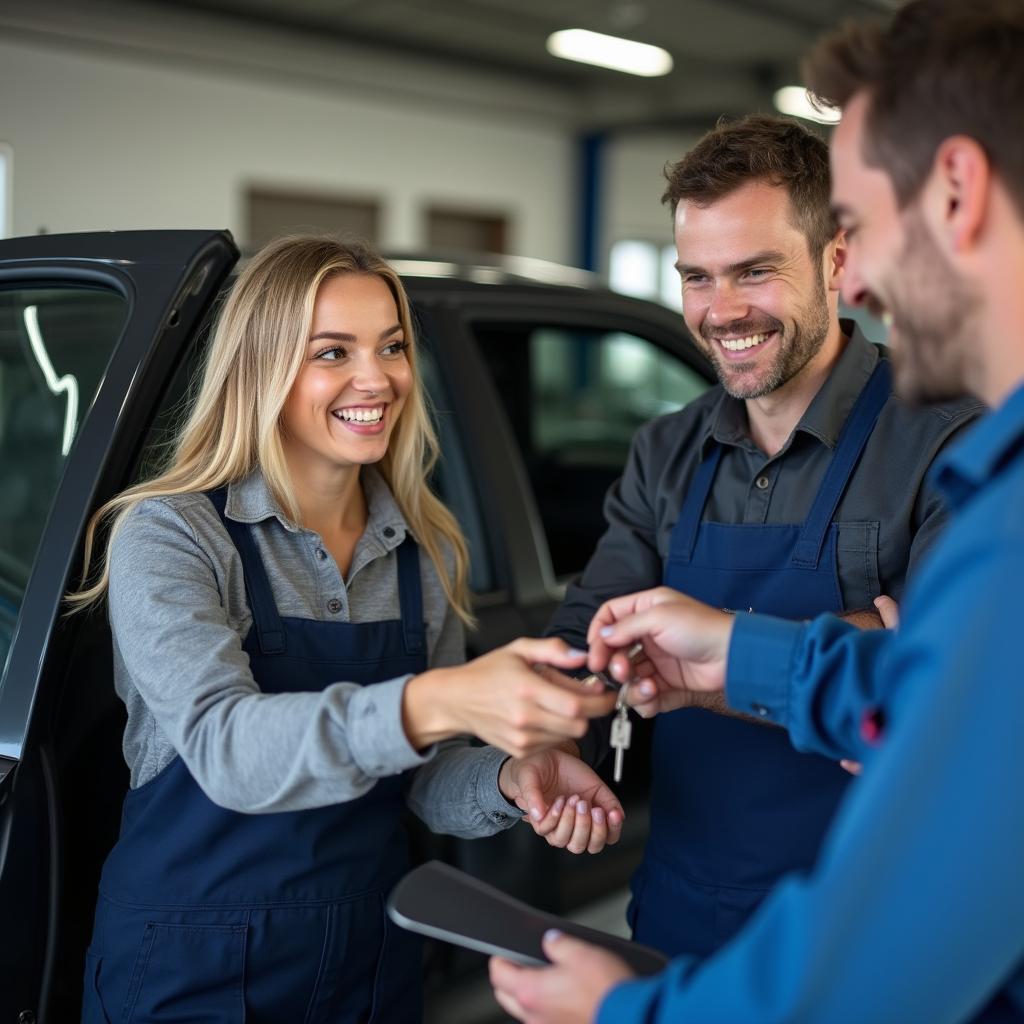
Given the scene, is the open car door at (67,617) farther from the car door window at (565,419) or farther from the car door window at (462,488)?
the car door window at (565,419)

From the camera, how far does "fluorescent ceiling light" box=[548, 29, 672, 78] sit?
30.8 feet

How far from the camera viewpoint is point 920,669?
2.81ft

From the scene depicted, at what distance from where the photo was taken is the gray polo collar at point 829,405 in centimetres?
183

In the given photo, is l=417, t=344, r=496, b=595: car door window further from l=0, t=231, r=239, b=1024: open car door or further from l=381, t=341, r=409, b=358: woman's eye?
l=0, t=231, r=239, b=1024: open car door

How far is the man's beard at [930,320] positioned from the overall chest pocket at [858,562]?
69 centimetres

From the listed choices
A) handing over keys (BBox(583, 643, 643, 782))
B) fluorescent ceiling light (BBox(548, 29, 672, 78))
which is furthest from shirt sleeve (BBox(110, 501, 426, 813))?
fluorescent ceiling light (BBox(548, 29, 672, 78))

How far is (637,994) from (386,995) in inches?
33.9

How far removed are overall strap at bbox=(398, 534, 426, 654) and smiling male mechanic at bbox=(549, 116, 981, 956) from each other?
294mm

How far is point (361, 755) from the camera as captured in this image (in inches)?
50.4

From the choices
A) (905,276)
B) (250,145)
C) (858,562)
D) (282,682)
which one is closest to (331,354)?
(282,682)

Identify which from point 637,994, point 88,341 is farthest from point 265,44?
point 637,994

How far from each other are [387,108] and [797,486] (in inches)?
369

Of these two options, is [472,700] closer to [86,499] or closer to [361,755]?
[361,755]

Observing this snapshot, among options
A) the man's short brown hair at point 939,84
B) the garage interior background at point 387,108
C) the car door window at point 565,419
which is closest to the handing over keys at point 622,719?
the man's short brown hair at point 939,84
